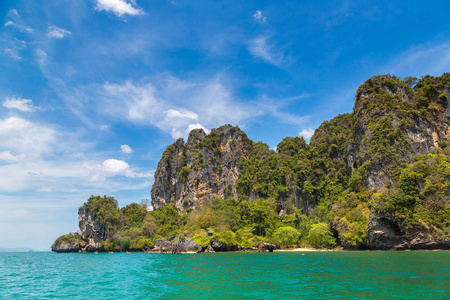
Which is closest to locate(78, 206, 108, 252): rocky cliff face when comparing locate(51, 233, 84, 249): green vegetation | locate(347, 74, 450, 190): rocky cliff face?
locate(51, 233, 84, 249): green vegetation

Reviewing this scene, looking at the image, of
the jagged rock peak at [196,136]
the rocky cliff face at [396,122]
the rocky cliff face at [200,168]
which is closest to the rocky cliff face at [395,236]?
the rocky cliff face at [396,122]

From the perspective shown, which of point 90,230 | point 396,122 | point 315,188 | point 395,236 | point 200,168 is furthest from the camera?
point 200,168

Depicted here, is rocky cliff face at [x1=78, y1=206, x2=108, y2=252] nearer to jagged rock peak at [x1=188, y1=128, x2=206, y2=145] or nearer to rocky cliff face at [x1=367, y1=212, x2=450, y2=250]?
jagged rock peak at [x1=188, y1=128, x2=206, y2=145]

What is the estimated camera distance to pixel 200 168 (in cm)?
9181

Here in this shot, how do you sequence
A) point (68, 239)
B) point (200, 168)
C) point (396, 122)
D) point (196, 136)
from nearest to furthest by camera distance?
point (396, 122), point (68, 239), point (200, 168), point (196, 136)

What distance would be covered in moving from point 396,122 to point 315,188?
27425mm

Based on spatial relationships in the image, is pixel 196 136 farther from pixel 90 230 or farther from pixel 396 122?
pixel 396 122

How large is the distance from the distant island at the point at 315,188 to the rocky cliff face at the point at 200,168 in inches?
14.7

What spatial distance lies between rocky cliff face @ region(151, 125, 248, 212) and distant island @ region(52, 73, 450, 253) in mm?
373

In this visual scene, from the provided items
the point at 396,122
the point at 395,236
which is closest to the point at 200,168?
the point at 396,122

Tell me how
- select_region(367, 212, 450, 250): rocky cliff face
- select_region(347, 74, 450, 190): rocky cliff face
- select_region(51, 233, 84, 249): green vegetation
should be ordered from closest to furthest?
select_region(367, 212, 450, 250): rocky cliff face, select_region(347, 74, 450, 190): rocky cliff face, select_region(51, 233, 84, 249): green vegetation

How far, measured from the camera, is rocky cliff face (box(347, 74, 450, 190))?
54.2 meters

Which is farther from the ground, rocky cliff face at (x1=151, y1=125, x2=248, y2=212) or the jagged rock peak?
the jagged rock peak

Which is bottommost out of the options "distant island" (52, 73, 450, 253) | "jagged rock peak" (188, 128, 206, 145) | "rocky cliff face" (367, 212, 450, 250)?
"rocky cliff face" (367, 212, 450, 250)
